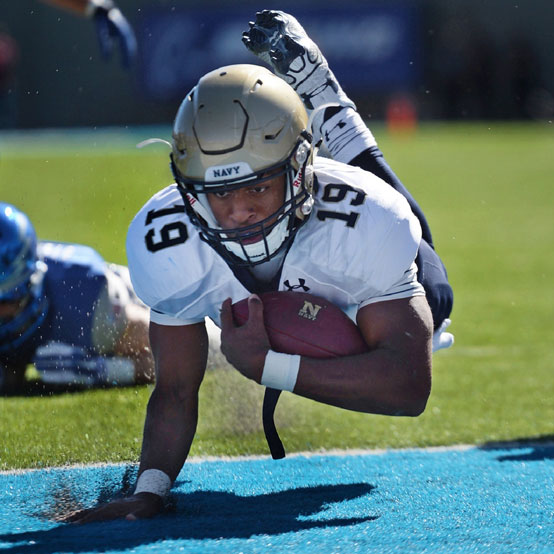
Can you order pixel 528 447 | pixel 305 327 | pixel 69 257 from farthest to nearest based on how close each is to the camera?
pixel 69 257 < pixel 528 447 < pixel 305 327

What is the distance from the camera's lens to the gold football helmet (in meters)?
2.89

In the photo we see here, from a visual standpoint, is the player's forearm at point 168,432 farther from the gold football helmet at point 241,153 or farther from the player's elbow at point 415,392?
the player's elbow at point 415,392

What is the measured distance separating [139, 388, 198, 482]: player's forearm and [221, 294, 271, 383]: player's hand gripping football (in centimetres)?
30

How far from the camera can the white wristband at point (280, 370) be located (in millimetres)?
2846

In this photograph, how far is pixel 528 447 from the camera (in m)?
3.83

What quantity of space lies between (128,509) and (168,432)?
280 millimetres

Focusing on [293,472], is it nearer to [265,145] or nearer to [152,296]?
[152,296]

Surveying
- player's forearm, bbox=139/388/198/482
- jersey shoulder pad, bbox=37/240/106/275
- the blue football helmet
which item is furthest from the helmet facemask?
jersey shoulder pad, bbox=37/240/106/275

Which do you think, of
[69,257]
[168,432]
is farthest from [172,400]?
[69,257]

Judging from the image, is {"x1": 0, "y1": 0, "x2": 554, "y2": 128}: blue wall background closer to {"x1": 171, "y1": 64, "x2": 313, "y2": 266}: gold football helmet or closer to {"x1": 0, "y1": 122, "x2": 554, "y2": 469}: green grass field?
{"x1": 0, "y1": 122, "x2": 554, "y2": 469}: green grass field

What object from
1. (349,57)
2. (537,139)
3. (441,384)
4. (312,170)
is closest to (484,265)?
(441,384)

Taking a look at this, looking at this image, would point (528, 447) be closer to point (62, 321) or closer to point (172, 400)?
point (172, 400)

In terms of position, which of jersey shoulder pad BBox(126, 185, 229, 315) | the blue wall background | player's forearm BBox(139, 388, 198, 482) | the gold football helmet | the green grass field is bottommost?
the blue wall background

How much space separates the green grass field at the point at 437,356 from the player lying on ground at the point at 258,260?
2.14ft
